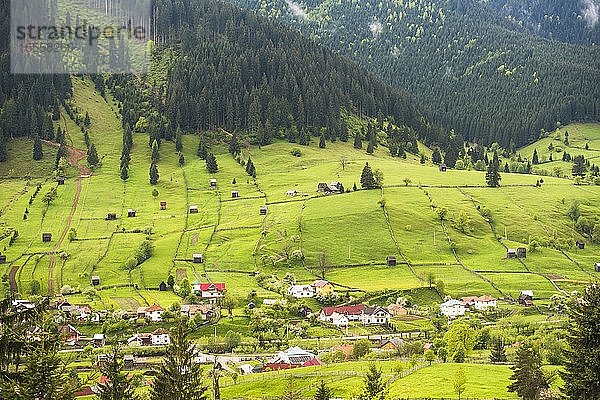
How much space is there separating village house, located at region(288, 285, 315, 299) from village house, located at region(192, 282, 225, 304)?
10540mm

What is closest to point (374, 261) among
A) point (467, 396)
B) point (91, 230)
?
point (91, 230)

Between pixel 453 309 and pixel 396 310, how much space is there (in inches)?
325

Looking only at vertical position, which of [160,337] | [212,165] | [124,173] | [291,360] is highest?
[212,165]

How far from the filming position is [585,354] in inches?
1567

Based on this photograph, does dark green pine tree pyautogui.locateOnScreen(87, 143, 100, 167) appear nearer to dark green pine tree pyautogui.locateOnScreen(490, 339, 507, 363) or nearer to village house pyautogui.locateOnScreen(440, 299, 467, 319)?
village house pyautogui.locateOnScreen(440, 299, 467, 319)

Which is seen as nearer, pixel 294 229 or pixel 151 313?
pixel 151 313

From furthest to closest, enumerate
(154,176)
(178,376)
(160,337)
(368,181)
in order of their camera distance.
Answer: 1. (154,176)
2. (368,181)
3. (160,337)
4. (178,376)

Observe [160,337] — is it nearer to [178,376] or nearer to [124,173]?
[178,376]

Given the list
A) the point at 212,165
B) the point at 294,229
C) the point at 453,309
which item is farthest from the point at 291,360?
the point at 212,165

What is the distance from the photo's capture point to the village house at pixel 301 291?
122050 mm

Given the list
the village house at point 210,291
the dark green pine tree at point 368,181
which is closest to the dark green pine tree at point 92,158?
the dark green pine tree at point 368,181

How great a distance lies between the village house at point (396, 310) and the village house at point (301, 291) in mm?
12921

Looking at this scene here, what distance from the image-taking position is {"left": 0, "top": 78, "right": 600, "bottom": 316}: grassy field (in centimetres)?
13100

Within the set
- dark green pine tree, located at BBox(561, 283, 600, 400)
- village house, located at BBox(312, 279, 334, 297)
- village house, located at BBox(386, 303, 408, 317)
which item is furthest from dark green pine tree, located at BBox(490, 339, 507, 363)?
dark green pine tree, located at BBox(561, 283, 600, 400)
